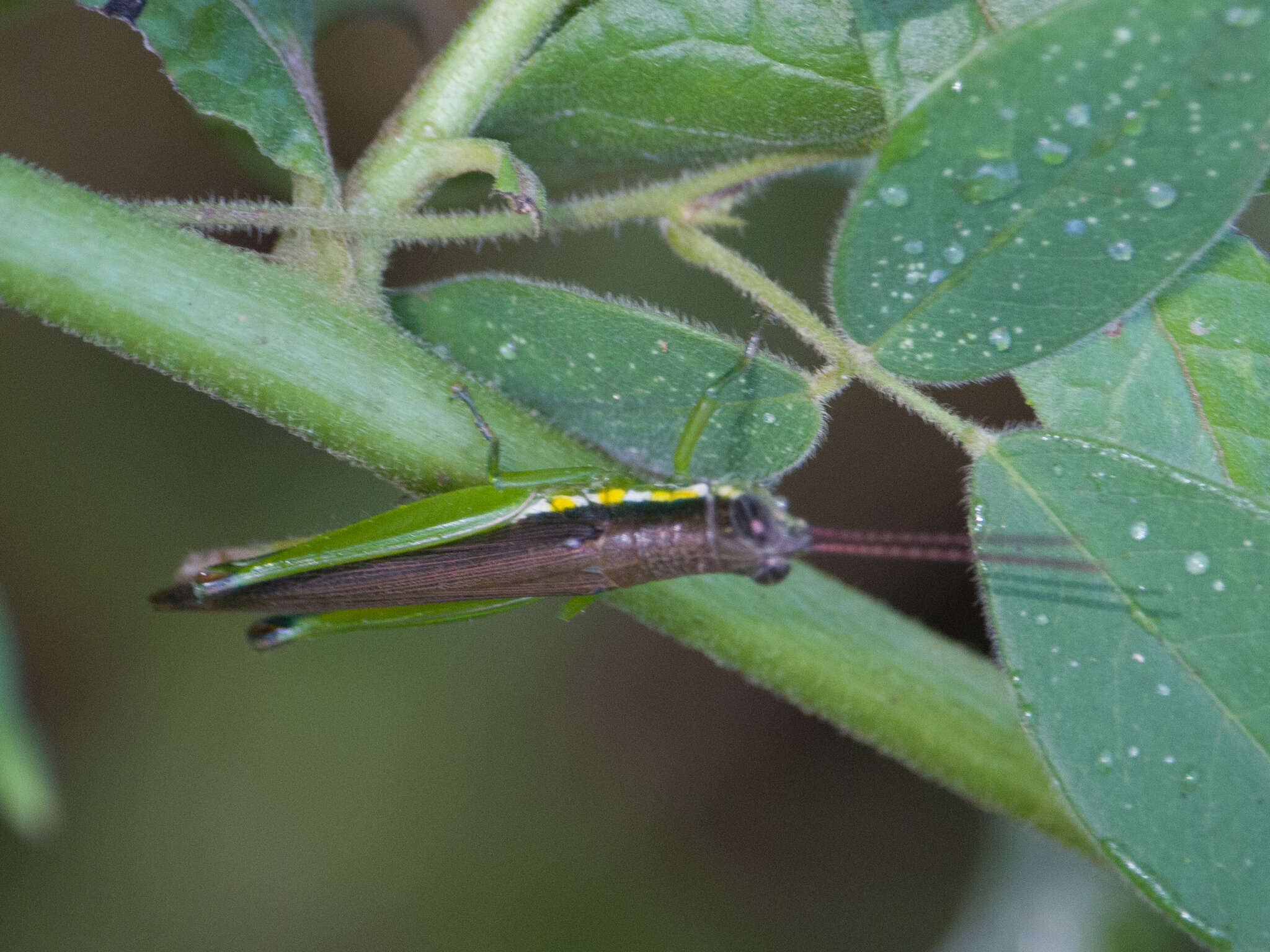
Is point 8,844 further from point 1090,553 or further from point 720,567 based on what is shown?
point 1090,553

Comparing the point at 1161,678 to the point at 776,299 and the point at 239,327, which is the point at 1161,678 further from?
the point at 239,327

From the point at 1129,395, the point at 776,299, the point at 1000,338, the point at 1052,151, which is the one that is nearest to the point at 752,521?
the point at 776,299

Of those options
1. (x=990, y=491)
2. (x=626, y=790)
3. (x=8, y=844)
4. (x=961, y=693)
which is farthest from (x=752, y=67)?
(x=8, y=844)

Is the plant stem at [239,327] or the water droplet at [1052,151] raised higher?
the water droplet at [1052,151]

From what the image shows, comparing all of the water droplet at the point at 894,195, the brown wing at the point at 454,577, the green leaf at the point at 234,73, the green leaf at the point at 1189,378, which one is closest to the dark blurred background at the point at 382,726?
the brown wing at the point at 454,577

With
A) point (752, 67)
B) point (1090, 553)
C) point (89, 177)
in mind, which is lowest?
point (89, 177)

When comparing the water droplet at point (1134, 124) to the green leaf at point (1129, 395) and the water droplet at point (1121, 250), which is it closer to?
the water droplet at point (1121, 250)
